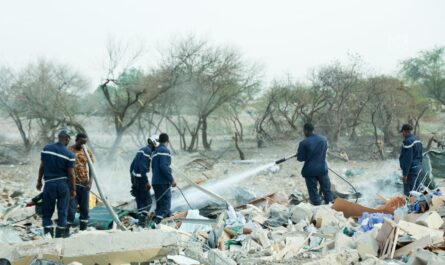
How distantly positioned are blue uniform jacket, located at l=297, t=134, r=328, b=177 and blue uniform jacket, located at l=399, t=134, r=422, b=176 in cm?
140

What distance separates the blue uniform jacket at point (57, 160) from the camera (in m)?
7.39

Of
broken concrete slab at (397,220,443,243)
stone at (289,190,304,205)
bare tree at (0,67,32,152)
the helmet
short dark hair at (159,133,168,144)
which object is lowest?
stone at (289,190,304,205)

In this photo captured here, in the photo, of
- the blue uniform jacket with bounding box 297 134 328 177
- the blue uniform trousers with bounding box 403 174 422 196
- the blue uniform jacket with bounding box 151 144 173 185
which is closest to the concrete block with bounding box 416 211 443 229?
the blue uniform jacket with bounding box 297 134 328 177

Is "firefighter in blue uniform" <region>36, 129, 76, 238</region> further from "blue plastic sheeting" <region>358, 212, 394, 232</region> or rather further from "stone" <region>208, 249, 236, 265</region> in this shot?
"blue plastic sheeting" <region>358, 212, 394, 232</region>

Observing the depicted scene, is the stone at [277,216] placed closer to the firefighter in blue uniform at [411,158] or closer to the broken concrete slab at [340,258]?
the broken concrete slab at [340,258]

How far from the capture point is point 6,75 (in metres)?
26.1

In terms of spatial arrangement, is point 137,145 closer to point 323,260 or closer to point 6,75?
point 6,75

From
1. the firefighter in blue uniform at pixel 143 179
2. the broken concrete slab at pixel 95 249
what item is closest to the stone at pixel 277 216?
the firefighter in blue uniform at pixel 143 179

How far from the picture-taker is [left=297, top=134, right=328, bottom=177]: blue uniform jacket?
9.43 metres

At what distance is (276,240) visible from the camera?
672 centimetres

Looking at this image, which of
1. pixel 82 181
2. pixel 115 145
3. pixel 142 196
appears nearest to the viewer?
pixel 82 181

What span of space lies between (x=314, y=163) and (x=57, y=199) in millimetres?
4307

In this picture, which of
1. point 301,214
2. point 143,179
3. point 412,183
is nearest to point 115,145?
point 143,179

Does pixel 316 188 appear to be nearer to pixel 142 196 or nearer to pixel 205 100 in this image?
pixel 142 196
